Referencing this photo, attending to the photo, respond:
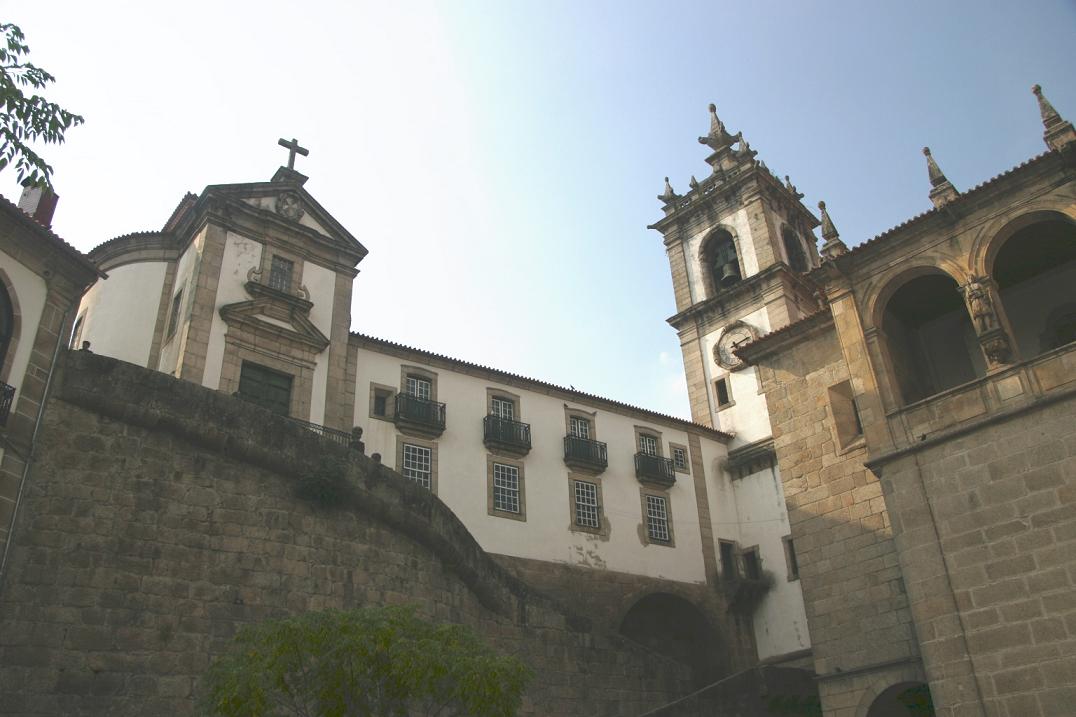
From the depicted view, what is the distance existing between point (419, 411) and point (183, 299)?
6.73 meters

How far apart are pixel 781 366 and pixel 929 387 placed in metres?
3.43

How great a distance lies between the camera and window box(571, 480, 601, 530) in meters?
26.1

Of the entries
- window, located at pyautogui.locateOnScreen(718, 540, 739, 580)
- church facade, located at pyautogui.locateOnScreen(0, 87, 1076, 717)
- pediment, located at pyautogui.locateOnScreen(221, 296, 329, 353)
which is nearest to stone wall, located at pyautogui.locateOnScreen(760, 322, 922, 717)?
church facade, located at pyautogui.locateOnScreen(0, 87, 1076, 717)

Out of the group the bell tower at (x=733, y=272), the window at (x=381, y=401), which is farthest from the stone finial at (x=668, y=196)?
the window at (x=381, y=401)

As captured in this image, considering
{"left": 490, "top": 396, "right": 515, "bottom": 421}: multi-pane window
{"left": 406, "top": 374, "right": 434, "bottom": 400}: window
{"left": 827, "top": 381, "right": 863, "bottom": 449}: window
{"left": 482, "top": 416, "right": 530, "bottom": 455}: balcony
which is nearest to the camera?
{"left": 827, "top": 381, "right": 863, "bottom": 449}: window

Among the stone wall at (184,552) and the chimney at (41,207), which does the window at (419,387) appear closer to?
the stone wall at (184,552)

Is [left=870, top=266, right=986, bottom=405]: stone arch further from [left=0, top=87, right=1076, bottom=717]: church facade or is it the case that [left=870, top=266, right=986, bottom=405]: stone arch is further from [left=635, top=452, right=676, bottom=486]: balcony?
[left=635, top=452, right=676, bottom=486]: balcony

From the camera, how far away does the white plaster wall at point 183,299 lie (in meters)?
21.5

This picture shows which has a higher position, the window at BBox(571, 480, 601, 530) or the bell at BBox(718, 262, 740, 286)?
the bell at BBox(718, 262, 740, 286)

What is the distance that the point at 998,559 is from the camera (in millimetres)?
12555

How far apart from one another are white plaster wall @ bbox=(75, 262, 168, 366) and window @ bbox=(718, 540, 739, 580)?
18.3 m

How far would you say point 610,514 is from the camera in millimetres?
26828

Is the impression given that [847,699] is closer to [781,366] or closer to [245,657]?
[781,366]

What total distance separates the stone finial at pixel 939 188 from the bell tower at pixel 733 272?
50.4 ft
